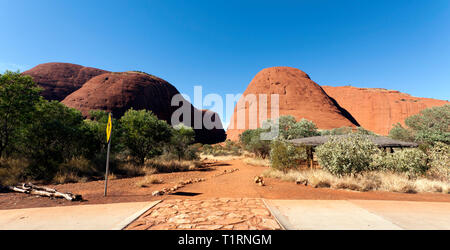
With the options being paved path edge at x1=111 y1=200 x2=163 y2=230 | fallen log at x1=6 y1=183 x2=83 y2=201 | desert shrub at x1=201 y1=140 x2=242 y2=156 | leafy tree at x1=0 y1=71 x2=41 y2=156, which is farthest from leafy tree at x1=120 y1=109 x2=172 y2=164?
desert shrub at x1=201 y1=140 x2=242 y2=156

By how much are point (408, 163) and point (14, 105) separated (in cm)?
2044

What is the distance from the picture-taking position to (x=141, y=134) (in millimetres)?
13086

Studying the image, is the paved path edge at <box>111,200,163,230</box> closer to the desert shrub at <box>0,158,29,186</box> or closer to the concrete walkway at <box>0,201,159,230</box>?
the concrete walkway at <box>0,201,159,230</box>

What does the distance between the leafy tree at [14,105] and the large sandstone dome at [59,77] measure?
45.6 meters

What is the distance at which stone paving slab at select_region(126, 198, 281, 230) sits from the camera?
3.15 meters

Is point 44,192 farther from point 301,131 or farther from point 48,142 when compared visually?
point 301,131

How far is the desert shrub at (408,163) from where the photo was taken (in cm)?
862

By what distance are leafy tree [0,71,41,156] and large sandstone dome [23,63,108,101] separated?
45558mm

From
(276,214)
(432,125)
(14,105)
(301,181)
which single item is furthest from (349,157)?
(432,125)

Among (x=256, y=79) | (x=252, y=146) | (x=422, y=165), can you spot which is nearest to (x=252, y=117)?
(x=256, y=79)

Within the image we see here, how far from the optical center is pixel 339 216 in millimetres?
3635

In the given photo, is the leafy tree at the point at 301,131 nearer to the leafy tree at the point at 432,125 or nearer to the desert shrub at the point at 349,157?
the leafy tree at the point at 432,125

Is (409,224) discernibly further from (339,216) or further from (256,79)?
(256,79)

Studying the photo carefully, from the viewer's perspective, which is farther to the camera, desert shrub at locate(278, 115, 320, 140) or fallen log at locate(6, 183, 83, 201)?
desert shrub at locate(278, 115, 320, 140)
